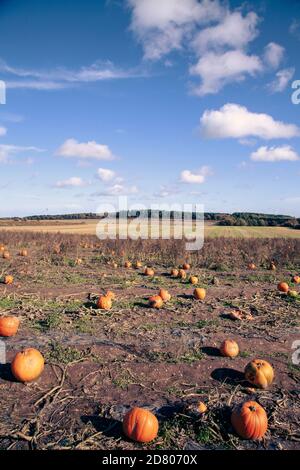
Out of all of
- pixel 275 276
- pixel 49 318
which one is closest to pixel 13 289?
pixel 49 318

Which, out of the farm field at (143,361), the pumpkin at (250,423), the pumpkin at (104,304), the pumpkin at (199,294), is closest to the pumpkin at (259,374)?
the farm field at (143,361)

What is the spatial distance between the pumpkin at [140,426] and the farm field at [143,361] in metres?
0.10

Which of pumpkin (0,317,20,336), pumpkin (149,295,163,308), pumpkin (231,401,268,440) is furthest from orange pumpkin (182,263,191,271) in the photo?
pumpkin (231,401,268,440)

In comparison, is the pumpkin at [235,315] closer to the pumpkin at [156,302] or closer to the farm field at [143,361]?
the farm field at [143,361]

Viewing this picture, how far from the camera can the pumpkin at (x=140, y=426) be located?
389 centimetres

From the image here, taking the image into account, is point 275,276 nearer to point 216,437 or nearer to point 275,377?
point 275,377

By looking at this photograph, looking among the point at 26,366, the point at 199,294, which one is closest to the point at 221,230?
the point at 199,294

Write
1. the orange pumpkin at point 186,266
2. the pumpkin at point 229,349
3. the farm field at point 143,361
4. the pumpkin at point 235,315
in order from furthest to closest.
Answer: the orange pumpkin at point 186,266 < the pumpkin at point 235,315 < the pumpkin at point 229,349 < the farm field at point 143,361

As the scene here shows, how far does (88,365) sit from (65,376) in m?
0.45

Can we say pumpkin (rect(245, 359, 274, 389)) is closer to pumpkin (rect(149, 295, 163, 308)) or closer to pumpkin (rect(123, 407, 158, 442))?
pumpkin (rect(123, 407, 158, 442))

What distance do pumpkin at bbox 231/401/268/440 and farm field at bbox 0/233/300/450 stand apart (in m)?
0.09

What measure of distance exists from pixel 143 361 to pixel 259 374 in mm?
1956

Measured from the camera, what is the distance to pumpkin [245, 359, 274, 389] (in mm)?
5102

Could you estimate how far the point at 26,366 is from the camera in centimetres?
518
